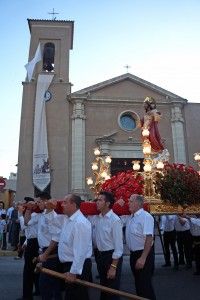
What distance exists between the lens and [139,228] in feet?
16.8

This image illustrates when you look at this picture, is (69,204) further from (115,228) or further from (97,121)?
(97,121)

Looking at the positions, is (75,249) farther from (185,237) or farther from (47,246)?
(185,237)

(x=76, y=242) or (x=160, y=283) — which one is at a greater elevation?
(x=76, y=242)

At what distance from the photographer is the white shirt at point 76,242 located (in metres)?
3.87

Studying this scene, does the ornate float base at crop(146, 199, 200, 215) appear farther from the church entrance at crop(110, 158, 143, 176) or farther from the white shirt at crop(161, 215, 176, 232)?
the church entrance at crop(110, 158, 143, 176)

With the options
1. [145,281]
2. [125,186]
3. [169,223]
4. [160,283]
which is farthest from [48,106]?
[145,281]

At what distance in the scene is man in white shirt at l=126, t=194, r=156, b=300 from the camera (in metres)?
4.91

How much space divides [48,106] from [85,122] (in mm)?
2688

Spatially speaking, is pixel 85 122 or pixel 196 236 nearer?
pixel 196 236

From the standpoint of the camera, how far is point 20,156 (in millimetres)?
21875

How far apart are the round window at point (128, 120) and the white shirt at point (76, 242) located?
19.5 m

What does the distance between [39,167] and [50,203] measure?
A: 16065 millimetres

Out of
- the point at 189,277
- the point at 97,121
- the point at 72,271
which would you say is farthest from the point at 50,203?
the point at 97,121

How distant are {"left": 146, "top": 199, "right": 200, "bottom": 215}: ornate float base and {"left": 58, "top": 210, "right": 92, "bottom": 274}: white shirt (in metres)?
3.48
